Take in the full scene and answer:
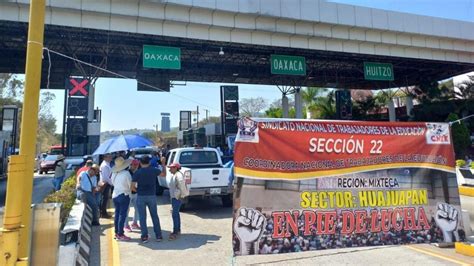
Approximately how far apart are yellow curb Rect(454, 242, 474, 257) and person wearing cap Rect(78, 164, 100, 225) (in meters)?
7.44

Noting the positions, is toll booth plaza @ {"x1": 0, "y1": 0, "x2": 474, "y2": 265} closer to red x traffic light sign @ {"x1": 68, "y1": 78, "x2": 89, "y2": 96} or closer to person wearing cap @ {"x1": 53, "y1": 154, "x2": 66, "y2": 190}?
red x traffic light sign @ {"x1": 68, "y1": 78, "x2": 89, "y2": 96}

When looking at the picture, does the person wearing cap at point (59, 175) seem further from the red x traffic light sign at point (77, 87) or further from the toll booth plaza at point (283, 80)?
the red x traffic light sign at point (77, 87)

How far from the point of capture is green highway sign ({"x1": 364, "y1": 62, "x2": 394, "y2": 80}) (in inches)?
917

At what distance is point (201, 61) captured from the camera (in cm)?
2617

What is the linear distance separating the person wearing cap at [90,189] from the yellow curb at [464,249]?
744 centimetres

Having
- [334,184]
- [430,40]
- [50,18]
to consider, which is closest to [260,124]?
[334,184]

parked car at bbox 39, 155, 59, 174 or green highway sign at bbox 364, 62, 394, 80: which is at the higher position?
green highway sign at bbox 364, 62, 394, 80

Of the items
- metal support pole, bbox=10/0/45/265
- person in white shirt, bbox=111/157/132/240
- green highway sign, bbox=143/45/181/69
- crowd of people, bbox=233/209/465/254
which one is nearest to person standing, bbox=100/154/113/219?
person in white shirt, bbox=111/157/132/240

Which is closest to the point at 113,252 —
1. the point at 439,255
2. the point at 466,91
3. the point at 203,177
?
the point at 203,177

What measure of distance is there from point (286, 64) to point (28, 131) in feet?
61.6

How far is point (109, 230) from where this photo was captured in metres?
8.35

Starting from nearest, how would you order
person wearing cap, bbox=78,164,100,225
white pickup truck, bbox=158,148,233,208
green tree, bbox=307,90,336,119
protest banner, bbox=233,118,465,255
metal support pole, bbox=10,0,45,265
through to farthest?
1. metal support pole, bbox=10,0,45,265
2. protest banner, bbox=233,118,465,255
3. person wearing cap, bbox=78,164,100,225
4. white pickup truck, bbox=158,148,233,208
5. green tree, bbox=307,90,336,119

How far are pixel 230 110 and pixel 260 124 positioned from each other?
73.5 ft

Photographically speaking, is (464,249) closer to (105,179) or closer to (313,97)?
(105,179)
